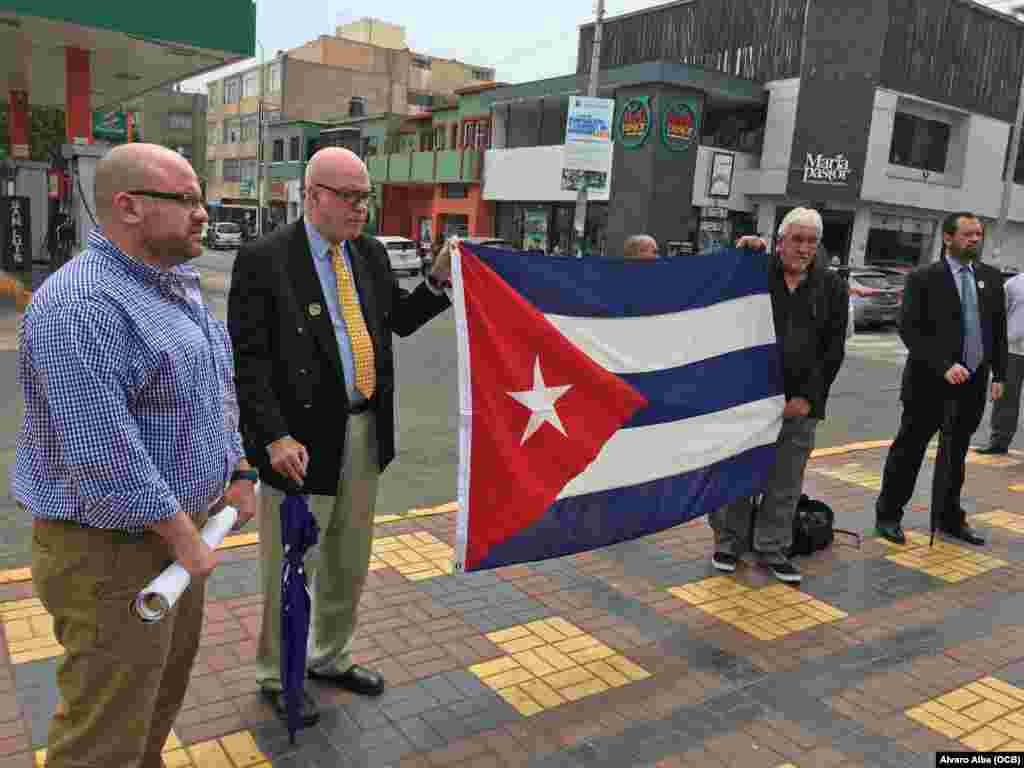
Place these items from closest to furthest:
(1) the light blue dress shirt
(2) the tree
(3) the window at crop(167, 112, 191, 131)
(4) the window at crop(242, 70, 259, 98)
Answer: (1) the light blue dress shirt
(2) the tree
(4) the window at crop(242, 70, 259, 98)
(3) the window at crop(167, 112, 191, 131)

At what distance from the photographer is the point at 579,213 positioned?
21.3 meters

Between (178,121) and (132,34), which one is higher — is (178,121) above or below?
above

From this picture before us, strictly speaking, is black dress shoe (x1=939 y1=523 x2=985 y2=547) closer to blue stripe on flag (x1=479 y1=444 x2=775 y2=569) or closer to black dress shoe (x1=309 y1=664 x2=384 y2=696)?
blue stripe on flag (x1=479 y1=444 x2=775 y2=569)

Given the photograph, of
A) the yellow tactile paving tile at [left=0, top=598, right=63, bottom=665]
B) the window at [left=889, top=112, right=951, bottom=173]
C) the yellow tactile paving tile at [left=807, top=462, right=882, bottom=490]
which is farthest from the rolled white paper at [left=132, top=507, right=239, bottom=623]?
the window at [left=889, top=112, right=951, bottom=173]

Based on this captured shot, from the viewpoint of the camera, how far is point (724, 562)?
5.04 m

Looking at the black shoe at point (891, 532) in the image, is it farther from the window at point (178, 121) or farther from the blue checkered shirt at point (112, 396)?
the window at point (178, 121)

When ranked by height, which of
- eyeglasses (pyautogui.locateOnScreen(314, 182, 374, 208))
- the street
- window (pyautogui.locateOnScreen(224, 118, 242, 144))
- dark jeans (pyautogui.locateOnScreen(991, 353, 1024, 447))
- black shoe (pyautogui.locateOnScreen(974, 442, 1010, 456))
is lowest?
the street

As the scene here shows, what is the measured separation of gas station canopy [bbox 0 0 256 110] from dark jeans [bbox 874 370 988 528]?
13975 millimetres

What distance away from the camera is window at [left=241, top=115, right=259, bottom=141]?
6600cm

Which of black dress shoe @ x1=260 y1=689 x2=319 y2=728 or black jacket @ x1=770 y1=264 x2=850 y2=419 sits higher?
black jacket @ x1=770 y1=264 x2=850 y2=419

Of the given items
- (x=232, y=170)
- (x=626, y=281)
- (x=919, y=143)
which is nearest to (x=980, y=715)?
(x=626, y=281)

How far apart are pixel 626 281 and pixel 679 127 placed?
2706 cm

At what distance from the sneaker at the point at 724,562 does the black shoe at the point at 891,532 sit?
137cm

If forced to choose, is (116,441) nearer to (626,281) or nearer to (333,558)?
(333,558)
